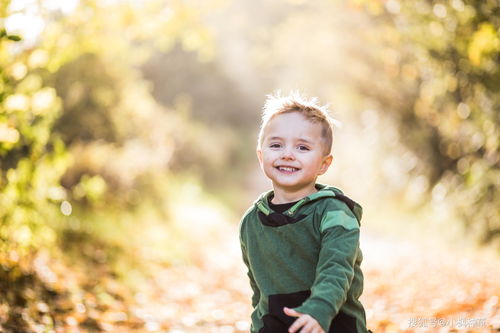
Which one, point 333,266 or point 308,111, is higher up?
point 308,111

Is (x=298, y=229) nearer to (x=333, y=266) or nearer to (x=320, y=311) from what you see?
(x=333, y=266)

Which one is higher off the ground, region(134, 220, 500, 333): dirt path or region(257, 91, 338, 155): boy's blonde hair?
region(134, 220, 500, 333): dirt path

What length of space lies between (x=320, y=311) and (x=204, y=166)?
537 inches

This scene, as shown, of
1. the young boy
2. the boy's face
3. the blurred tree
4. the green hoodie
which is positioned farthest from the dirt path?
the boy's face

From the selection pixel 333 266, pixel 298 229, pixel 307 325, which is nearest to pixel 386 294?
pixel 298 229

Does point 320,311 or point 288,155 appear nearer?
point 320,311

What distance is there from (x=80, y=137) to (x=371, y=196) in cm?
Answer: 735

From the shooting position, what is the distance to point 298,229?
7.52ft

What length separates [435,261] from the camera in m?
7.89

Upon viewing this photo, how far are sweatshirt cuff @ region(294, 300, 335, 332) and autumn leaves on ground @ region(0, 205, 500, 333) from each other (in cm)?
230

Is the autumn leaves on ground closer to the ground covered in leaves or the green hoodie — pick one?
the ground covered in leaves

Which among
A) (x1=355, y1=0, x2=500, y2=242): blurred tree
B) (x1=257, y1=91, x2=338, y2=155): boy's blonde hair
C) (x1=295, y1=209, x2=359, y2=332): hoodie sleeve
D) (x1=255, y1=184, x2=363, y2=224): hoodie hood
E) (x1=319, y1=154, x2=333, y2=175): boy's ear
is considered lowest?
(x1=295, y1=209, x2=359, y2=332): hoodie sleeve

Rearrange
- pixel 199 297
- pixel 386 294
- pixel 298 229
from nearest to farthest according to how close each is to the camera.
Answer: pixel 298 229 < pixel 199 297 < pixel 386 294

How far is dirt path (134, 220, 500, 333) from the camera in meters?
4.55
